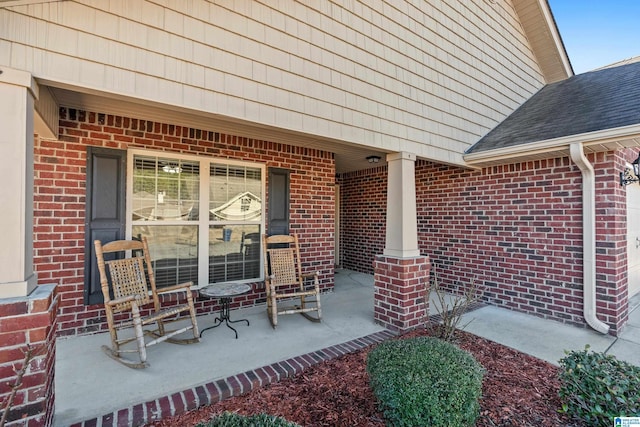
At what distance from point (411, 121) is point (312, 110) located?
1.43 metres

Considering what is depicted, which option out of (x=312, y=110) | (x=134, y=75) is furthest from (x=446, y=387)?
(x=134, y=75)

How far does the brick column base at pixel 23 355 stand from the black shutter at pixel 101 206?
178cm

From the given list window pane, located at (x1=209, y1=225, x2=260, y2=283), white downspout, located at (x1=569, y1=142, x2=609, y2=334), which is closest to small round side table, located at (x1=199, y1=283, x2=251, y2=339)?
window pane, located at (x1=209, y1=225, x2=260, y2=283)

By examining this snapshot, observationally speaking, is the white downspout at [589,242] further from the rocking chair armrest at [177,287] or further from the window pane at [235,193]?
the rocking chair armrest at [177,287]

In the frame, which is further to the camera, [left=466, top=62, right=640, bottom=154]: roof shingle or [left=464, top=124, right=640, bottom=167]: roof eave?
[left=466, top=62, right=640, bottom=154]: roof shingle

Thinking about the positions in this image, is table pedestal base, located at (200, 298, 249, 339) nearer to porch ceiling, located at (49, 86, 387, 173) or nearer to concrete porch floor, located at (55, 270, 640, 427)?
concrete porch floor, located at (55, 270, 640, 427)

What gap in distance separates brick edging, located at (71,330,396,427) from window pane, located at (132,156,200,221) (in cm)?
212

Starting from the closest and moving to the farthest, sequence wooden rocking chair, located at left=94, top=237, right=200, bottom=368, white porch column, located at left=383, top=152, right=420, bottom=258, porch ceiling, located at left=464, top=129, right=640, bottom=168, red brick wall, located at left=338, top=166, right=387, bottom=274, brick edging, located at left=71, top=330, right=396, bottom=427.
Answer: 1. brick edging, located at left=71, top=330, right=396, bottom=427
2. wooden rocking chair, located at left=94, top=237, right=200, bottom=368
3. porch ceiling, located at left=464, top=129, right=640, bottom=168
4. white porch column, located at left=383, top=152, right=420, bottom=258
5. red brick wall, located at left=338, top=166, right=387, bottom=274

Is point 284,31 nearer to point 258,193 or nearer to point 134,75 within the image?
point 134,75

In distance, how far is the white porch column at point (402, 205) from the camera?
145 inches

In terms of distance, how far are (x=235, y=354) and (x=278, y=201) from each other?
88.2 inches

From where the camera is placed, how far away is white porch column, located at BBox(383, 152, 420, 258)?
12.1 ft

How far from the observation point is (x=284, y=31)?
2.86 meters

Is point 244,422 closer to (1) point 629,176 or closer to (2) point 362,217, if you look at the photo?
(1) point 629,176
